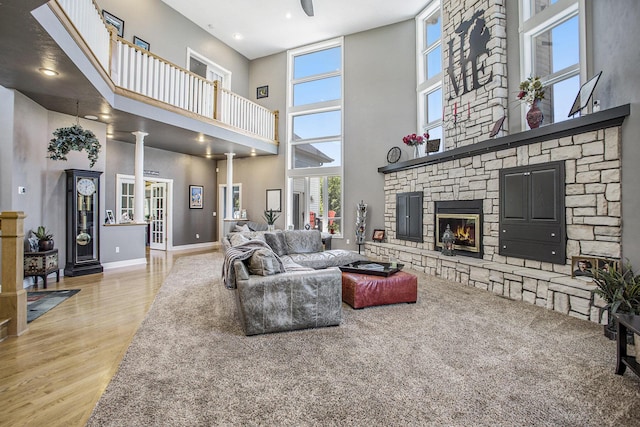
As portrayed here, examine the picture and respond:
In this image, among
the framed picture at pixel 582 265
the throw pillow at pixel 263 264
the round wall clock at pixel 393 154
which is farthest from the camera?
the round wall clock at pixel 393 154

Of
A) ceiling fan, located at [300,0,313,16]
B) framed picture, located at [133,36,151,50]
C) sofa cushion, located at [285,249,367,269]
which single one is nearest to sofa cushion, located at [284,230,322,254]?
sofa cushion, located at [285,249,367,269]

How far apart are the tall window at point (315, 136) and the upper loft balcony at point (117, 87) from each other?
0.75 m

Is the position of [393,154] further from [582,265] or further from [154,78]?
[154,78]

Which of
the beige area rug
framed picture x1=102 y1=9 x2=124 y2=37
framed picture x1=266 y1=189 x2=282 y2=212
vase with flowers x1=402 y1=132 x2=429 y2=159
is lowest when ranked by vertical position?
the beige area rug

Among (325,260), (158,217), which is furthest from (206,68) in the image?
(325,260)

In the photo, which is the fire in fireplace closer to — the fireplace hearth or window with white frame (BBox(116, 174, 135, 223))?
the fireplace hearth

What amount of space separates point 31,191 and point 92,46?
2.43 m

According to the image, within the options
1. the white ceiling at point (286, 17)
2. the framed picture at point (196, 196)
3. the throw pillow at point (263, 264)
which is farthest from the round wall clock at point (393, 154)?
the framed picture at point (196, 196)

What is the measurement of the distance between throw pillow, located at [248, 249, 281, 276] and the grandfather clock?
427 cm

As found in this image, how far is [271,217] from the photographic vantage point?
853 cm

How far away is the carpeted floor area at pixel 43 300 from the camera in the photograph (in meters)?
3.38

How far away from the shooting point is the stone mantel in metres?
3.07

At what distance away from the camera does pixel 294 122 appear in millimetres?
9156

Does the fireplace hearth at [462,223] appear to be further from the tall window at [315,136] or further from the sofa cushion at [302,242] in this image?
the tall window at [315,136]
